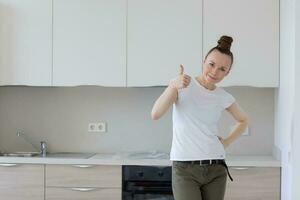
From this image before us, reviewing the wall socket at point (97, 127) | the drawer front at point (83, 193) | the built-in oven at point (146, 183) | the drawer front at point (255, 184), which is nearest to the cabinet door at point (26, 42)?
the wall socket at point (97, 127)

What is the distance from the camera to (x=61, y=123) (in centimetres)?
388

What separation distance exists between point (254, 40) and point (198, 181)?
1.74 meters

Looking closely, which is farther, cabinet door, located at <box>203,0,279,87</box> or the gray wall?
the gray wall

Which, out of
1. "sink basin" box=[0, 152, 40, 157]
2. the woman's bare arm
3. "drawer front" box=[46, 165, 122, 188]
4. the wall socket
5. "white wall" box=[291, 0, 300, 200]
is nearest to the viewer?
the woman's bare arm

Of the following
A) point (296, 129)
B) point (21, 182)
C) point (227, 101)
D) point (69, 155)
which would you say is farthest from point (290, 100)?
point (21, 182)

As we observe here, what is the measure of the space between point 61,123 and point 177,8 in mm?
1426

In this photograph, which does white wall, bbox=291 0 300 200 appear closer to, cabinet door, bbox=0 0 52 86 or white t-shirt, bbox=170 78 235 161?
white t-shirt, bbox=170 78 235 161

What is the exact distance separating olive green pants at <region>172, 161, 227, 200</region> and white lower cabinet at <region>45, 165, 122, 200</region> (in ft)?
4.61

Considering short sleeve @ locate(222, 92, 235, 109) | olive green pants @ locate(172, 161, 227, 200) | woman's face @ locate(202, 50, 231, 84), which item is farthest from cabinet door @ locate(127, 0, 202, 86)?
olive green pants @ locate(172, 161, 227, 200)

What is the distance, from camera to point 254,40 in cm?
338

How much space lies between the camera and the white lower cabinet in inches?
131

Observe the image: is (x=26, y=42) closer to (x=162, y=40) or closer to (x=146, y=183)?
(x=162, y=40)

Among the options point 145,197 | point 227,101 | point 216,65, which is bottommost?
point 145,197

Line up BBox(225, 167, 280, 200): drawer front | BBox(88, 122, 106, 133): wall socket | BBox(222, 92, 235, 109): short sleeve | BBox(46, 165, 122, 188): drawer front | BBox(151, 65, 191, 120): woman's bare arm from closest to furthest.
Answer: BBox(151, 65, 191, 120): woman's bare arm, BBox(222, 92, 235, 109): short sleeve, BBox(225, 167, 280, 200): drawer front, BBox(46, 165, 122, 188): drawer front, BBox(88, 122, 106, 133): wall socket
